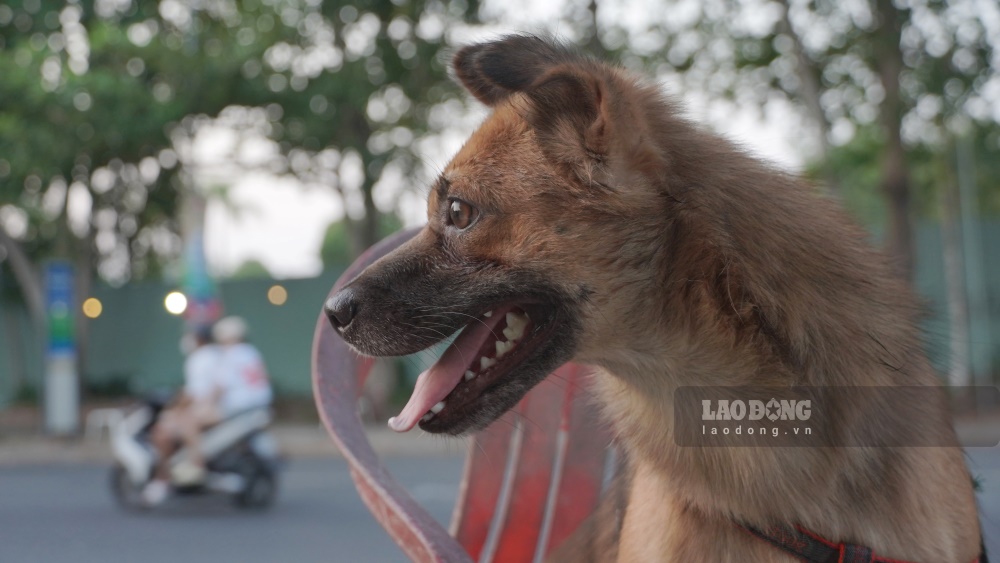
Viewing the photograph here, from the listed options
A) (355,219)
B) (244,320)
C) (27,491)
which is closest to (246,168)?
(355,219)

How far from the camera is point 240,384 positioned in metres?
9.35

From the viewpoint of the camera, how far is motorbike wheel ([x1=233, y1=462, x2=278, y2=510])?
9.18 m

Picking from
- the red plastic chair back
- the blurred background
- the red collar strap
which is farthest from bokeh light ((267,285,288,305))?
the red collar strap

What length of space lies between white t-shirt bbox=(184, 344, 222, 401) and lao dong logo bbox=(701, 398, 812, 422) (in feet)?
25.9

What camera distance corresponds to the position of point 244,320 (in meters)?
20.5

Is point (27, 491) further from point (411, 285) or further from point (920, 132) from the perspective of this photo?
point (920, 132)

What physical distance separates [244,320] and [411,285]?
18992 millimetres

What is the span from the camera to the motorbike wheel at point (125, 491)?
9328mm

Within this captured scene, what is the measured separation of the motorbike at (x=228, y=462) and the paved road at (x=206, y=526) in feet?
0.60

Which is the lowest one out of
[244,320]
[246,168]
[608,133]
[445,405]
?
[244,320]

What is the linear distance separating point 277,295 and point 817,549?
1892 centimetres

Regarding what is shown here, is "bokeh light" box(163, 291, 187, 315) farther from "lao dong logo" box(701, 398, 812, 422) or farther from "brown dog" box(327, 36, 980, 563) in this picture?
"lao dong logo" box(701, 398, 812, 422)

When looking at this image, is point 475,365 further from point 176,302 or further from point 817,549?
point 176,302

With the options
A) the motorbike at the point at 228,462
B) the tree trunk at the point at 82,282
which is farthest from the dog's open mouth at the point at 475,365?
the tree trunk at the point at 82,282
